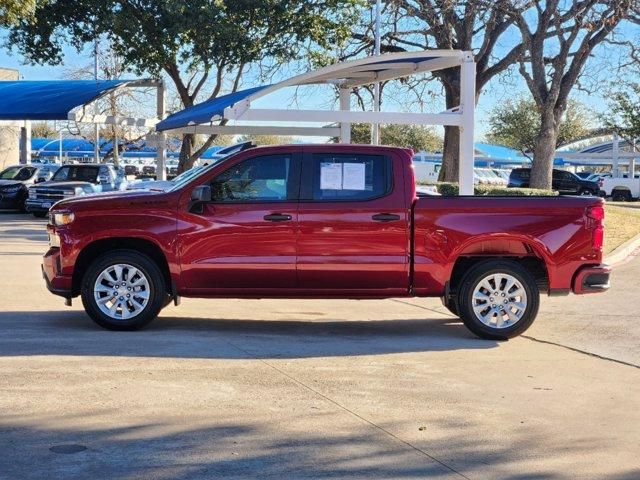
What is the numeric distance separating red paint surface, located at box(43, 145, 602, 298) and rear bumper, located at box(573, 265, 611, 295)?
192 millimetres

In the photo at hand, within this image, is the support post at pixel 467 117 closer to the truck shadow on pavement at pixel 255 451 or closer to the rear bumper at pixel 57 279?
the rear bumper at pixel 57 279

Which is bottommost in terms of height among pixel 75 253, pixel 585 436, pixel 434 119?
pixel 585 436

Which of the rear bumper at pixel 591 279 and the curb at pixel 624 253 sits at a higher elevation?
the rear bumper at pixel 591 279

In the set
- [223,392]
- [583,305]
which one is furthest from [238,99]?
[223,392]

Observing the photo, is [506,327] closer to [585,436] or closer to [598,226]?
[598,226]

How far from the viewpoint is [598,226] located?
998 centimetres

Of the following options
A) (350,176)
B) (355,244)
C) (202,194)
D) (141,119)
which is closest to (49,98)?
(141,119)

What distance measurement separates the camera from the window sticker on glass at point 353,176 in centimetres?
1001

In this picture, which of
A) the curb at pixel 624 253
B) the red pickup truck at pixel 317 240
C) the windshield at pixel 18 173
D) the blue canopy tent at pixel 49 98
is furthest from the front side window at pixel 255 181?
the windshield at pixel 18 173

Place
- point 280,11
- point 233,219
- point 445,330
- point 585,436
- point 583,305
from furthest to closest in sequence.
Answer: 1. point 280,11
2. point 583,305
3. point 445,330
4. point 233,219
5. point 585,436

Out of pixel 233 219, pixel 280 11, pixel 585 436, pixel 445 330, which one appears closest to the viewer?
pixel 585 436

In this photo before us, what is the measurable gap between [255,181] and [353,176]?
1001mm

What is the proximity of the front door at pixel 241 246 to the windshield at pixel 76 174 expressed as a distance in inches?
786

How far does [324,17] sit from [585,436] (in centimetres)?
2751
